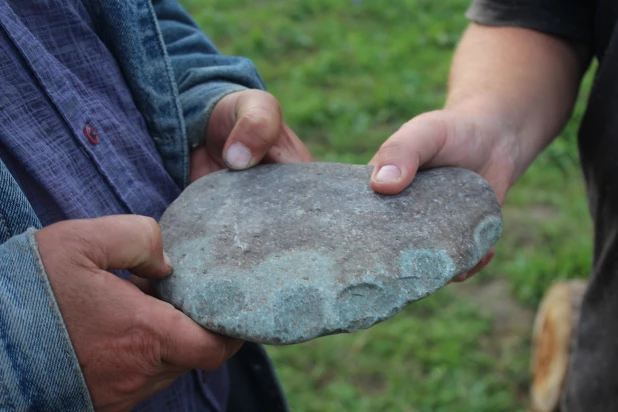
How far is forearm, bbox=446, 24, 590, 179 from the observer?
192 cm

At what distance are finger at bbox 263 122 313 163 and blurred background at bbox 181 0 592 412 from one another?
1.68 m

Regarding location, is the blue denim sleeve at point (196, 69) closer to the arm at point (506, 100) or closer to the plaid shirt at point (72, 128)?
the plaid shirt at point (72, 128)

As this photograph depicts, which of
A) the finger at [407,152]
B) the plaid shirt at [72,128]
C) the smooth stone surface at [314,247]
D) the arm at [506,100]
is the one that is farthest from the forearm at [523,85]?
the plaid shirt at [72,128]

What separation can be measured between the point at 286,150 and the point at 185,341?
0.66 metres

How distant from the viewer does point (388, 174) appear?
149cm

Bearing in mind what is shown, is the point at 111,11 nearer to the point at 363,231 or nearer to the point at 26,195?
the point at 26,195

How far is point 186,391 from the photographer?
156cm

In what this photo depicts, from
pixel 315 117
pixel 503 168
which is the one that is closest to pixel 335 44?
pixel 315 117

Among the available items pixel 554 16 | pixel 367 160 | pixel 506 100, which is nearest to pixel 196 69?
pixel 506 100

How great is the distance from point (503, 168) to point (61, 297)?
1251 mm

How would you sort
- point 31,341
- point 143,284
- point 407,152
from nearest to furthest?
point 31,341, point 143,284, point 407,152

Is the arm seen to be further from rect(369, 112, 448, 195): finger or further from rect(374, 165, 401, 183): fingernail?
rect(374, 165, 401, 183): fingernail

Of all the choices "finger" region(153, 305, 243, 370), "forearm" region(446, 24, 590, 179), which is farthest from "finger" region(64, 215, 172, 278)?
"forearm" region(446, 24, 590, 179)

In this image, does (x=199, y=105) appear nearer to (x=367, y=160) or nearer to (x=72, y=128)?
(x=72, y=128)
